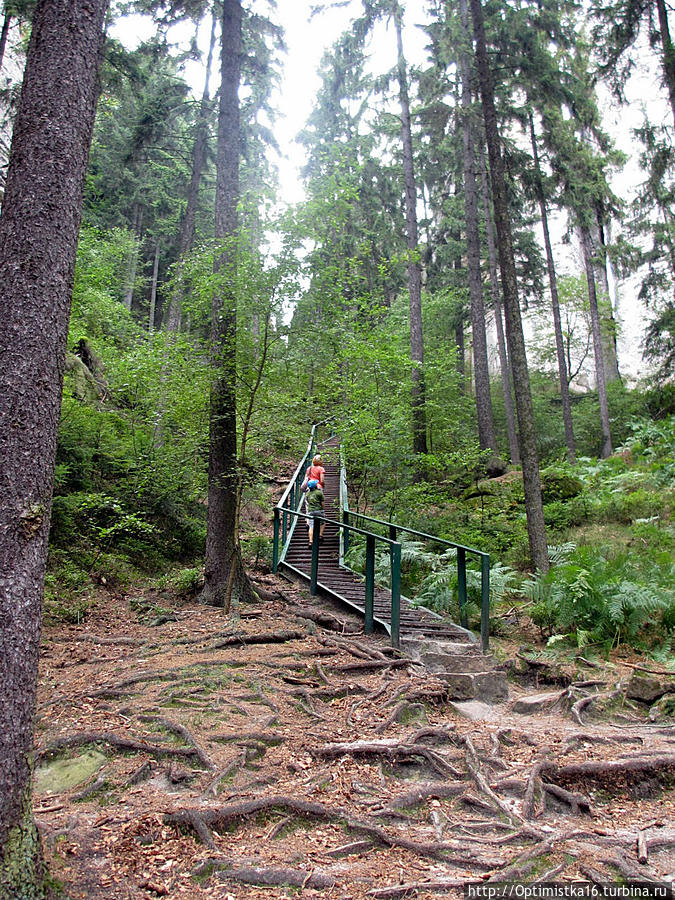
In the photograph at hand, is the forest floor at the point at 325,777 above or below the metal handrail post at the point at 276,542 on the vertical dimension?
below

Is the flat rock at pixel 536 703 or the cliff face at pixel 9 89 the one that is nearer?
the flat rock at pixel 536 703

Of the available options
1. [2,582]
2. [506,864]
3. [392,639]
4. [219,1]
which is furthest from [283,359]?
[219,1]

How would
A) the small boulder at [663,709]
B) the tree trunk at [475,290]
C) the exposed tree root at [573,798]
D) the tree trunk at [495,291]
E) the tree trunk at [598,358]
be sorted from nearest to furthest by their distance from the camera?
the exposed tree root at [573,798]
the small boulder at [663,709]
the tree trunk at [475,290]
the tree trunk at [495,291]
the tree trunk at [598,358]

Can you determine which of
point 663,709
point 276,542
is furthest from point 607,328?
point 663,709

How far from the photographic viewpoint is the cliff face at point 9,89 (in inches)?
505

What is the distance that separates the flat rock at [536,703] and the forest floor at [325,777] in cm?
3

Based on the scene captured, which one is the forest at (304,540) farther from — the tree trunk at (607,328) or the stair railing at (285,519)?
the tree trunk at (607,328)

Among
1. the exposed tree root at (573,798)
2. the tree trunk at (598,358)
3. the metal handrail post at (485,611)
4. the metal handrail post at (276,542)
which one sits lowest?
the exposed tree root at (573,798)

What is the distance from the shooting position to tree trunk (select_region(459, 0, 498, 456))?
16.6m

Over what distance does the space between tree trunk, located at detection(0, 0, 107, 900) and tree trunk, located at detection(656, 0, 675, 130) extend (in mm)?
14745

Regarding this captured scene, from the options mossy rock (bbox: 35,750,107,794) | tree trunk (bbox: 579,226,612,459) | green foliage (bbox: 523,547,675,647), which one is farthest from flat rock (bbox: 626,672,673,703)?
tree trunk (bbox: 579,226,612,459)

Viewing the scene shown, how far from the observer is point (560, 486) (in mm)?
14023

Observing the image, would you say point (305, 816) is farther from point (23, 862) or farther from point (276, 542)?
point (276, 542)

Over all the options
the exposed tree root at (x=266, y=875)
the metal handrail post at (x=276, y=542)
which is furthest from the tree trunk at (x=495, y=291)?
the exposed tree root at (x=266, y=875)
